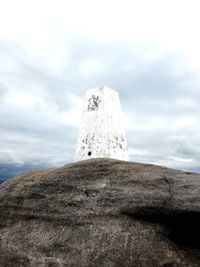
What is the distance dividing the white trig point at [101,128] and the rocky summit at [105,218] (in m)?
11.3

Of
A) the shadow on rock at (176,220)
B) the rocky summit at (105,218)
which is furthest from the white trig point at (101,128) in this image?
the shadow on rock at (176,220)

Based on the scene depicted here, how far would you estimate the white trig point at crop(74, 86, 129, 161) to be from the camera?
96.7 ft

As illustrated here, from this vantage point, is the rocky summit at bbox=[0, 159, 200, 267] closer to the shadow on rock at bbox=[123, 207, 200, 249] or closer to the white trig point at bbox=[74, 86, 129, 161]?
the shadow on rock at bbox=[123, 207, 200, 249]

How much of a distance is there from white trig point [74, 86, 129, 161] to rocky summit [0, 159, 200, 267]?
11.3 m

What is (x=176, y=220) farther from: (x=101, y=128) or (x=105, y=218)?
(x=101, y=128)

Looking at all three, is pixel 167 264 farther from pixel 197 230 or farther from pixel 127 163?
pixel 127 163

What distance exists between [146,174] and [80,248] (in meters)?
4.04

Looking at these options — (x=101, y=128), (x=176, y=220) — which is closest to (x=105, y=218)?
(x=176, y=220)

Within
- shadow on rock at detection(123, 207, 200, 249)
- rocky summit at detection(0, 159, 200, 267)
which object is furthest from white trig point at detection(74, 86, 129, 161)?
shadow on rock at detection(123, 207, 200, 249)

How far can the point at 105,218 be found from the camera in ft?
52.4

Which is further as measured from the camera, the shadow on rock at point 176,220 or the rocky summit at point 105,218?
the shadow on rock at point 176,220

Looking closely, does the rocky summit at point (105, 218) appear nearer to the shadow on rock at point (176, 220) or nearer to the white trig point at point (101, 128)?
the shadow on rock at point (176, 220)

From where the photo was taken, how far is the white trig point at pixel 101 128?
2947cm

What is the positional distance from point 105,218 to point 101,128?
14.2 metres
